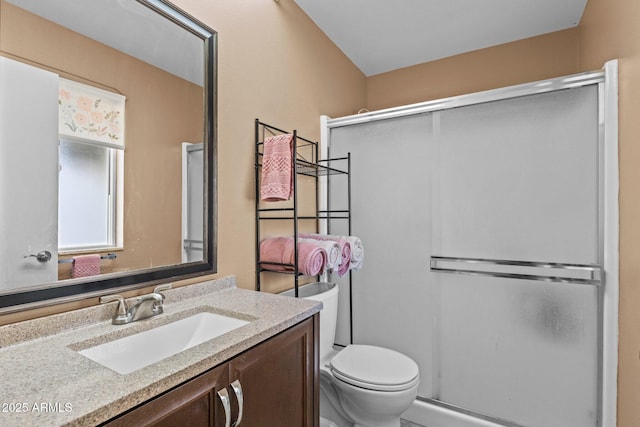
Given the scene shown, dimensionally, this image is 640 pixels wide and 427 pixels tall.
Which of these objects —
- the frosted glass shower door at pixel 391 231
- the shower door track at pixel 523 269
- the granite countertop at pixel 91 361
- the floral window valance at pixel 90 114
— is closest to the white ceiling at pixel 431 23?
the frosted glass shower door at pixel 391 231

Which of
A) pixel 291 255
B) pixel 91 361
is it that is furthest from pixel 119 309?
pixel 291 255

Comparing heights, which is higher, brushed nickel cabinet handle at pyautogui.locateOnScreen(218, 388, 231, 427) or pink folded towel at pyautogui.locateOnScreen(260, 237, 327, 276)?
pink folded towel at pyautogui.locateOnScreen(260, 237, 327, 276)

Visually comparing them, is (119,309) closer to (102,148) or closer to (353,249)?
(102,148)

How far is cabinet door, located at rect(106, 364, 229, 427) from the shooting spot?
61 centimetres

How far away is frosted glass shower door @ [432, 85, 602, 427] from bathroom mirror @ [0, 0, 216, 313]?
1.40 meters

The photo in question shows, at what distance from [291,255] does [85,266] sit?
0.81m

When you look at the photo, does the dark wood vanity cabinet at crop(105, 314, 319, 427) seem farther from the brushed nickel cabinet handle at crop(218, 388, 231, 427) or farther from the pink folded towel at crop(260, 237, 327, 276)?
the pink folded towel at crop(260, 237, 327, 276)

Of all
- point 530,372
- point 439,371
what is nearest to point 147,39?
point 439,371

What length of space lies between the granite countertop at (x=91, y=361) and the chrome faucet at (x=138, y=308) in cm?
2

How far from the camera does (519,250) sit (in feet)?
5.71

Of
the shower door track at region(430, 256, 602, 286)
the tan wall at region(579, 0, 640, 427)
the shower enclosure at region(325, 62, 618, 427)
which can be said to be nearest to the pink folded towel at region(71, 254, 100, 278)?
the shower enclosure at region(325, 62, 618, 427)

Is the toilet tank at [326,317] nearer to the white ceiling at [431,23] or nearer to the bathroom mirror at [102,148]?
the bathroom mirror at [102,148]

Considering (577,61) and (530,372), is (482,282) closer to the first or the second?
Result: (530,372)

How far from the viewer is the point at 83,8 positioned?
99 centimetres
